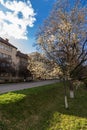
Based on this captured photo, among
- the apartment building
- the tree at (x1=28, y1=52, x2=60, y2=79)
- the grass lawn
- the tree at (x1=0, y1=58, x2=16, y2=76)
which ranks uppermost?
the apartment building

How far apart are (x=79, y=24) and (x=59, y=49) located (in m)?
4.07

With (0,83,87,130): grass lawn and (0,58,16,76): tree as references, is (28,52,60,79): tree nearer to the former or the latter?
(0,83,87,130): grass lawn

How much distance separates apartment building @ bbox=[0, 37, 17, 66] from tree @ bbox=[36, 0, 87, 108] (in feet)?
123

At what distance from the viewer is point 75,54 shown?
82.1 ft

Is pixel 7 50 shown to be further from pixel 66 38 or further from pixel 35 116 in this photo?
pixel 35 116

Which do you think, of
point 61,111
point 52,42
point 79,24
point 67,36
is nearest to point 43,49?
point 52,42

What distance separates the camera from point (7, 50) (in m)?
68.4

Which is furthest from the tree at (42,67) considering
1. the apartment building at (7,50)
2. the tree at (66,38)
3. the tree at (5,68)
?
the apartment building at (7,50)

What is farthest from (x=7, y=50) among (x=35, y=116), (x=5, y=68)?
(x=35, y=116)

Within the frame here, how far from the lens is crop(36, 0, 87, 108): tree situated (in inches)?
920

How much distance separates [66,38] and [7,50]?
46585 mm

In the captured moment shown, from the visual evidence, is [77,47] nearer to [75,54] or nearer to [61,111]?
[75,54]

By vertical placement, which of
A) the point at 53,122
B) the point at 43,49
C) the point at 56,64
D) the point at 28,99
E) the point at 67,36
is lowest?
the point at 53,122

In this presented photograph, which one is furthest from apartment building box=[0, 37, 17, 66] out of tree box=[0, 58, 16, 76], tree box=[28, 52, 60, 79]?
tree box=[28, 52, 60, 79]
